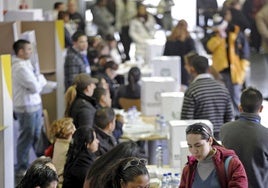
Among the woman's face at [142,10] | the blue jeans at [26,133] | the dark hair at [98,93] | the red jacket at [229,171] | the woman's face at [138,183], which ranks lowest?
the blue jeans at [26,133]

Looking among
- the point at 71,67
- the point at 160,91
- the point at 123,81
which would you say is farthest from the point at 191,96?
the point at 123,81

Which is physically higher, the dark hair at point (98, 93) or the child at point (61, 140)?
the dark hair at point (98, 93)

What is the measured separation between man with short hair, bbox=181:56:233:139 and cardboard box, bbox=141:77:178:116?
4.80 ft

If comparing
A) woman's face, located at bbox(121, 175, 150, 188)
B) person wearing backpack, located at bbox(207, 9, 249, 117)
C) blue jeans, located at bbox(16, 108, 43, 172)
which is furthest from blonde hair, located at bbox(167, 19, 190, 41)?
woman's face, located at bbox(121, 175, 150, 188)

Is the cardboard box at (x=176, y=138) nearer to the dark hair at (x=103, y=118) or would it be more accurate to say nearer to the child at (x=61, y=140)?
the dark hair at (x=103, y=118)

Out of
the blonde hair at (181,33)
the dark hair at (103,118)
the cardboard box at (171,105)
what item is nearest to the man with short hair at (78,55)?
the cardboard box at (171,105)

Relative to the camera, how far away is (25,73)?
8297mm

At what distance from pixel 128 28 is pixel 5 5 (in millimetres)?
4116

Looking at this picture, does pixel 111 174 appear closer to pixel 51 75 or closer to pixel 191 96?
pixel 191 96

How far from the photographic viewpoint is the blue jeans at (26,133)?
851cm

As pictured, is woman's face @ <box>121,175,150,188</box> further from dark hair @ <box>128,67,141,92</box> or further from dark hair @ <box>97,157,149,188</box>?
dark hair @ <box>128,67,141,92</box>

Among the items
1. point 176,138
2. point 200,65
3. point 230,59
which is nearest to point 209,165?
point 176,138

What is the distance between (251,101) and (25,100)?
12.1 feet

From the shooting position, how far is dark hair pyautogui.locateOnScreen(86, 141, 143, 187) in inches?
181
